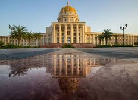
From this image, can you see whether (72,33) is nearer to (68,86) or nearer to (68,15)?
(68,15)

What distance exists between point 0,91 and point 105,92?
4.07 feet

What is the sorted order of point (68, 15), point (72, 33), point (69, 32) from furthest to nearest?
point (69, 32) < point (68, 15) < point (72, 33)

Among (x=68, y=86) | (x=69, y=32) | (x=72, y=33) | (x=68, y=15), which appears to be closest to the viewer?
(x=68, y=86)

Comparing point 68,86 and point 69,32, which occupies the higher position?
point 69,32

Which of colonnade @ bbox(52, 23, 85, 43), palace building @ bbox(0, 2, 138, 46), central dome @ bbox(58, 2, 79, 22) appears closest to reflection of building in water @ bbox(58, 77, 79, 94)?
palace building @ bbox(0, 2, 138, 46)

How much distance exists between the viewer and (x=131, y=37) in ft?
325

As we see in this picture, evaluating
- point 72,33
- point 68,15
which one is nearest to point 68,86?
point 72,33

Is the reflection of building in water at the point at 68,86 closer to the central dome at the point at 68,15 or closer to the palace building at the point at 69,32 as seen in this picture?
the palace building at the point at 69,32

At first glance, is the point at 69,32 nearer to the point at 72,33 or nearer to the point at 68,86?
the point at 72,33

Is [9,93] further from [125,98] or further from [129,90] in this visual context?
[129,90]

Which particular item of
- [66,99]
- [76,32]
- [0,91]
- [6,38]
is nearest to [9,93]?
[0,91]

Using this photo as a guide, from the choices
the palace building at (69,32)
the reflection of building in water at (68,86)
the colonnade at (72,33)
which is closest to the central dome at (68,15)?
the palace building at (69,32)

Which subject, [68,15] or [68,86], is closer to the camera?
[68,86]

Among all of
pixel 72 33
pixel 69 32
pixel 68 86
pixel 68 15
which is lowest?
pixel 68 86
